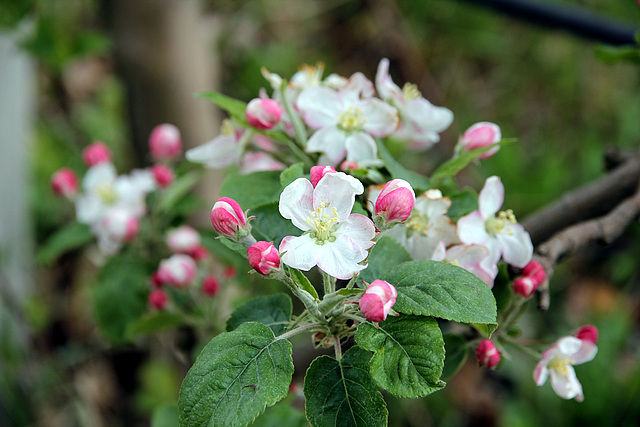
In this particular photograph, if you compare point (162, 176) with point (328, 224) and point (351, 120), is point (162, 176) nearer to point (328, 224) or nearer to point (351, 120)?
point (351, 120)

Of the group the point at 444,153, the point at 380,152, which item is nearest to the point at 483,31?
the point at 444,153

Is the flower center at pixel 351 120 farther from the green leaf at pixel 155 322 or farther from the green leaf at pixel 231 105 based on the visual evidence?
the green leaf at pixel 155 322

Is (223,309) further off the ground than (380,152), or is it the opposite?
(380,152)

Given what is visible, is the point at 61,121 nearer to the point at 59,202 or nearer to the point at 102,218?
the point at 59,202

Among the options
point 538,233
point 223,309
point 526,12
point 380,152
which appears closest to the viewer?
point 380,152

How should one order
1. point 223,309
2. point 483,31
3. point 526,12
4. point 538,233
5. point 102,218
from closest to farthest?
point 538,233, point 102,218, point 223,309, point 526,12, point 483,31

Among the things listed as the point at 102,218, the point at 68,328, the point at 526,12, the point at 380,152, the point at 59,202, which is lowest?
the point at 68,328

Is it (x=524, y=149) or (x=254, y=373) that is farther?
(x=524, y=149)
